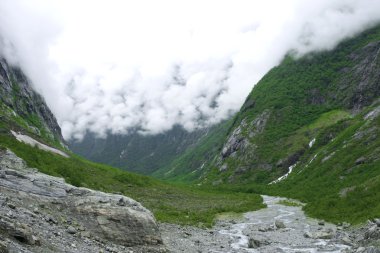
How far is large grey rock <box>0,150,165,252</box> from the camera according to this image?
85.0 feet

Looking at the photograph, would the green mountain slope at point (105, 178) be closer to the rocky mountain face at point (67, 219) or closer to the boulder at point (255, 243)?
the boulder at point (255, 243)

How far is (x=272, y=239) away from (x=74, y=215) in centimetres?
2861

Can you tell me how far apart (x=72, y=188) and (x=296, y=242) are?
27.8 metres

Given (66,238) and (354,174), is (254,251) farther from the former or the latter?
(354,174)

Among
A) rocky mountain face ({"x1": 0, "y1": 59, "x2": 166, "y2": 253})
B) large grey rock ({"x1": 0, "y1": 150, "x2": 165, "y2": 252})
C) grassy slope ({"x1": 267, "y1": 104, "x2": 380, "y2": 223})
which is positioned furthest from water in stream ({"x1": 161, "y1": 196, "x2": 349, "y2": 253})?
grassy slope ({"x1": 267, "y1": 104, "x2": 380, "y2": 223})

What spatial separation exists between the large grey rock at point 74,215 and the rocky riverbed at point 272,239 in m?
4.13

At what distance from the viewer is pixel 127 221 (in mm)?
30844

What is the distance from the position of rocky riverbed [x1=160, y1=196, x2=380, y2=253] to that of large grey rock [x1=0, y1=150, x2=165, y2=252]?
4.13m

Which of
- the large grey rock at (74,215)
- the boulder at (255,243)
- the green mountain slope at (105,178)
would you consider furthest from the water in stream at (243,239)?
the green mountain slope at (105,178)

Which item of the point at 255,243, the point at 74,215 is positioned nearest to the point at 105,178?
the point at 255,243

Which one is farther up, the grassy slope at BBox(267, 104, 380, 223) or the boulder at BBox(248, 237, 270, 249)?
the grassy slope at BBox(267, 104, 380, 223)

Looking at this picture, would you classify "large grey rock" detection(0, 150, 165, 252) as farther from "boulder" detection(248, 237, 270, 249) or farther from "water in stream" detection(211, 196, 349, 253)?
"boulder" detection(248, 237, 270, 249)

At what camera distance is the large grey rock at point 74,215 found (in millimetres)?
25922

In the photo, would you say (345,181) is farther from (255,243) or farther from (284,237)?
(255,243)
